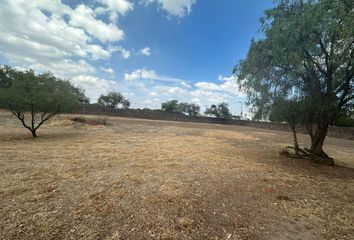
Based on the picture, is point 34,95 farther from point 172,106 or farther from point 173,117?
point 172,106

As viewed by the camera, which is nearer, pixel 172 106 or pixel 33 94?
pixel 33 94

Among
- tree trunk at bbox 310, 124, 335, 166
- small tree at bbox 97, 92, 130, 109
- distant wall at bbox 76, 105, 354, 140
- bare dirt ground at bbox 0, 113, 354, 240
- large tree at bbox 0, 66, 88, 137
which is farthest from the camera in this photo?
small tree at bbox 97, 92, 130, 109

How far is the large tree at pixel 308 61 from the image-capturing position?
6.15 m

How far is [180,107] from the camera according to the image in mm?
61656

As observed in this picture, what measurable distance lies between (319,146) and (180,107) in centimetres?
5343

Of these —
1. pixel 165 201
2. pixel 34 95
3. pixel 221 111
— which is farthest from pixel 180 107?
pixel 165 201

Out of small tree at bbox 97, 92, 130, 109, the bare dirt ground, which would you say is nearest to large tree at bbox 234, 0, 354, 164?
the bare dirt ground

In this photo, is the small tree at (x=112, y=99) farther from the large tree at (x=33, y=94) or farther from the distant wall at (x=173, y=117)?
the large tree at (x=33, y=94)

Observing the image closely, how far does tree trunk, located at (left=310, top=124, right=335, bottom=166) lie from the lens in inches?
325

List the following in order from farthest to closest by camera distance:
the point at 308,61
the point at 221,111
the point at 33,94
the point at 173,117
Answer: the point at 221,111, the point at 173,117, the point at 33,94, the point at 308,61

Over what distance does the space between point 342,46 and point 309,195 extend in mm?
4647

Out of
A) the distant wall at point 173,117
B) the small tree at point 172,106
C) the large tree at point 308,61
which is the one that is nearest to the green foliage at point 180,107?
the small tree at point 172,106

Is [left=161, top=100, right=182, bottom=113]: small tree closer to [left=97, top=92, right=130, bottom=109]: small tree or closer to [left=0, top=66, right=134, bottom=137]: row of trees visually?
[left=97, top=92, right=130, bottom=109]: small tree

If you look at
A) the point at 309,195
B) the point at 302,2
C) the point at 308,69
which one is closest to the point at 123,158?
the point at 309,195
